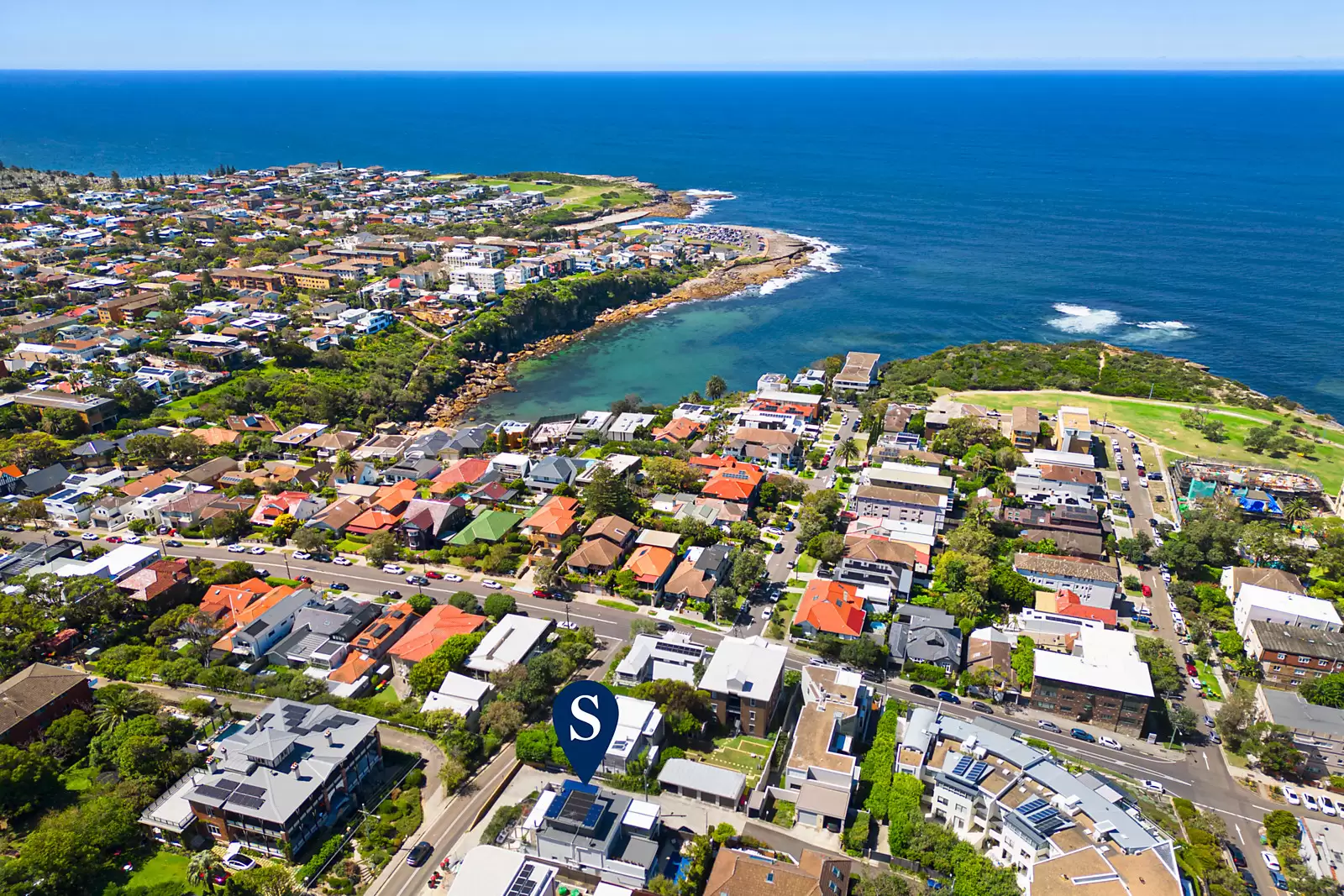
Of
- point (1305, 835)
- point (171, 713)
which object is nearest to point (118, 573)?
point (171, 713)

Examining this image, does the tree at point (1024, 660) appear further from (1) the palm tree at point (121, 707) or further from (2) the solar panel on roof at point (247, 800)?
(1) the palm tree at point (121, 707)

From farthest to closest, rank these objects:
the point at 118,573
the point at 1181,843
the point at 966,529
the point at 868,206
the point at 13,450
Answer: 1. the point at 868,206
2. the point at 13,450
3. the point at 966,529
4. the point at 118,573
5. the point at 1181,843

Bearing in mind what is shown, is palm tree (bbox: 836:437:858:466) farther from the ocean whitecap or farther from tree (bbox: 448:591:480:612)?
the ocean whitecap

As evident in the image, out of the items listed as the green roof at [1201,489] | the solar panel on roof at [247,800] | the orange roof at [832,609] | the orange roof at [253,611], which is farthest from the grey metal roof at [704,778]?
the green roof at [1201,489]

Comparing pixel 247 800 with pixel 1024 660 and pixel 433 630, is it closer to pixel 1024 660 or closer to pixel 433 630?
pixel 433 630

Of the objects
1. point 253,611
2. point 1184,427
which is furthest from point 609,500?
point 1184,427

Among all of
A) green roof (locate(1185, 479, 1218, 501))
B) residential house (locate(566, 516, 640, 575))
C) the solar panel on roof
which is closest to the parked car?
the solar panel on roof

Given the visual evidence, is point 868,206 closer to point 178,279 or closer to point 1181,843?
point 178,279
